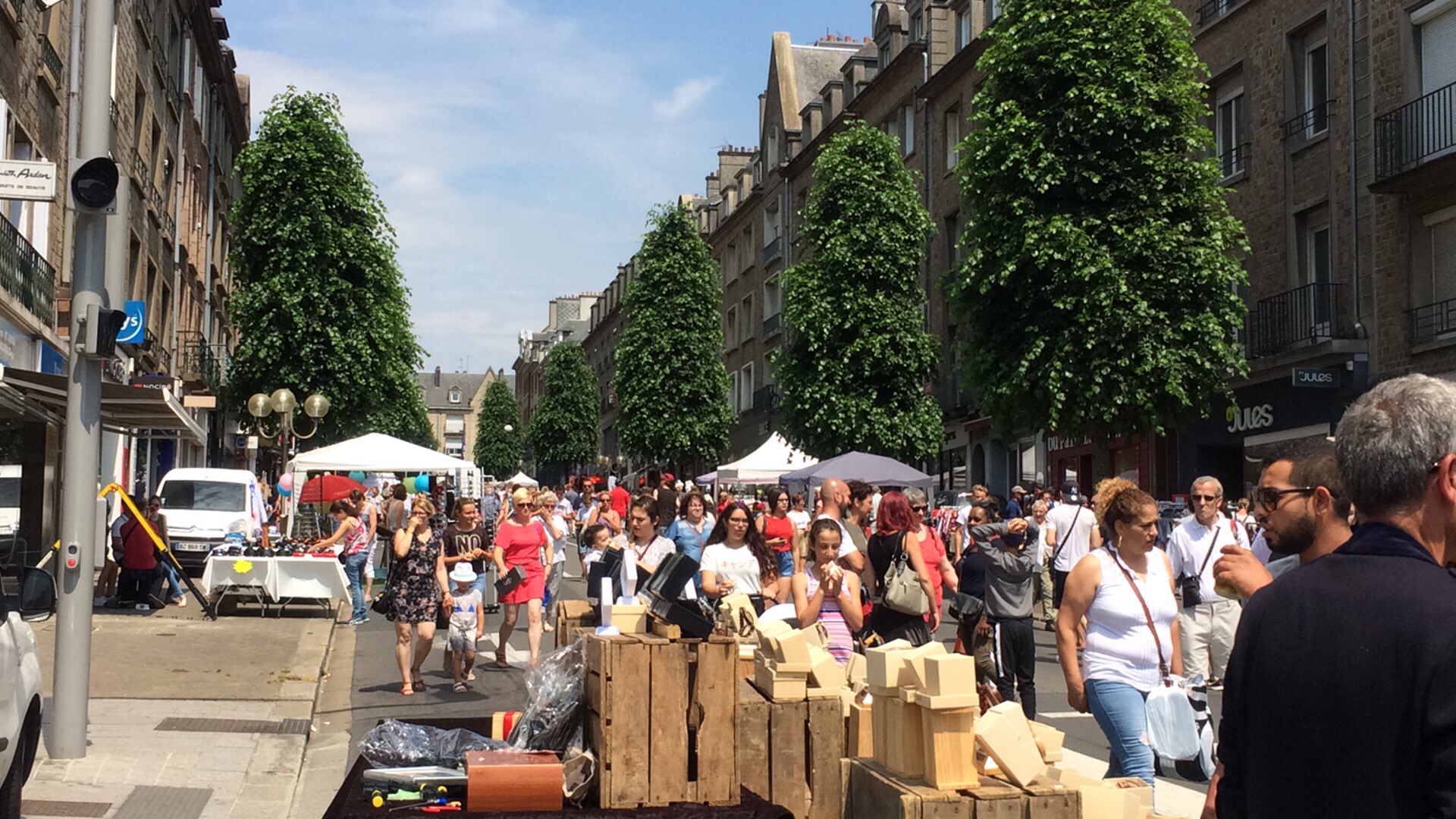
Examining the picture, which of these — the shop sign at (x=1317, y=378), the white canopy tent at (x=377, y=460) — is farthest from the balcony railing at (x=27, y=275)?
the shop sign at (x=1317, y=378)

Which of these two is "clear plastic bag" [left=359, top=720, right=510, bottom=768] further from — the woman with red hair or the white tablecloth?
the white tablecloth

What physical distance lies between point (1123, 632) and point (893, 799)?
6.86 ft

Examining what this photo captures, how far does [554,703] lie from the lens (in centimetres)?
512

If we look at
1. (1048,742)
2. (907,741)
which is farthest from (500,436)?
(907,741)

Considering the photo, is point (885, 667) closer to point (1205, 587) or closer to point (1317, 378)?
point (1205, 587)

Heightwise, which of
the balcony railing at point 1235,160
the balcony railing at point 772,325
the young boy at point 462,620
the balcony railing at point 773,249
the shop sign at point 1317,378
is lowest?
the young boy at point 462,620

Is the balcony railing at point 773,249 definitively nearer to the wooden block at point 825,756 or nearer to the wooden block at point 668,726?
the wooden block at point 825,756

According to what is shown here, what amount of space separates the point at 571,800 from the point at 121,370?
25.0 m

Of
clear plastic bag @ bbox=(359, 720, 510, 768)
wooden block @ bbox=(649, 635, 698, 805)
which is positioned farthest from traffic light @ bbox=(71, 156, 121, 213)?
wooden block @ bbox=(649, 635, 698, 805)

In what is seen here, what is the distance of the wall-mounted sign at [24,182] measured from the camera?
800cm

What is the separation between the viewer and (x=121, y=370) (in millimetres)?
27172

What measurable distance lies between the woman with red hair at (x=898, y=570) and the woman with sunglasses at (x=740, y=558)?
0.71 metres

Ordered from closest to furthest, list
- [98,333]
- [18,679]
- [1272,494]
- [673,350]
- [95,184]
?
1. [1272,494]
2. [18,679]
3. [95,184]
4. [98,333]
5. [673,350]

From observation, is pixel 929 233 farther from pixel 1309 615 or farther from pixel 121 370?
pixel 1309 615
